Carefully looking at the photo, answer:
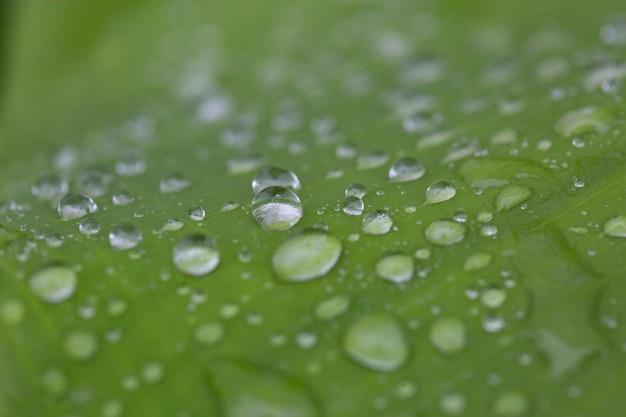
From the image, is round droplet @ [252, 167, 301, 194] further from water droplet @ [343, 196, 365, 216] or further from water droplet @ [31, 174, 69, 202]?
water droplet @ [31, 174, 69, 202]

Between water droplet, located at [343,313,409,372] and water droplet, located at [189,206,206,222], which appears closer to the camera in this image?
water droplet, located at [343,313,409,372]

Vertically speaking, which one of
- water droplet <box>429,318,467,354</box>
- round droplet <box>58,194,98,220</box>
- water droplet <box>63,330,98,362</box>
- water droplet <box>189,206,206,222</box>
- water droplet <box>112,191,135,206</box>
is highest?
round droplet <box>58,194,98,220</box>

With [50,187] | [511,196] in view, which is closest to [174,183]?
[50,187]

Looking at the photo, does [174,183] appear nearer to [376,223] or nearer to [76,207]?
[76,207]

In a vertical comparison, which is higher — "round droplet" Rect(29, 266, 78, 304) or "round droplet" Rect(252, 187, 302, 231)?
"round droplet" Rect(29, 266, 78, 304)

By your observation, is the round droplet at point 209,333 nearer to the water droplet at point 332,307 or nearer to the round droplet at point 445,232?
the water droplet at point 332,307

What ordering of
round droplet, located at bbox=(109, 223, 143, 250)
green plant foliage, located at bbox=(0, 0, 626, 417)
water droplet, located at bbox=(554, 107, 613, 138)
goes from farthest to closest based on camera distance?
water droplet, located at bbox=(554, 107, 613, 138) → round droplet, located at bbox=(109, 223, 143, 250) → green plant foliage, located at bbox=(0, 0, 626, 417)

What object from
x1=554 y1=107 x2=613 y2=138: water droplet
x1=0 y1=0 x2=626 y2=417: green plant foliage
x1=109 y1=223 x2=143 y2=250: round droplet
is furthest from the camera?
x1=554 y1=107 x2=613 y2=138: water droplet

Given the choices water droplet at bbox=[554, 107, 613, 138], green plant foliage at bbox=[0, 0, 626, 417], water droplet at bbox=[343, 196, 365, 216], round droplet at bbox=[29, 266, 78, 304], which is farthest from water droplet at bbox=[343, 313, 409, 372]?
water droplet at bbox=[554, 107, 613, 138]
